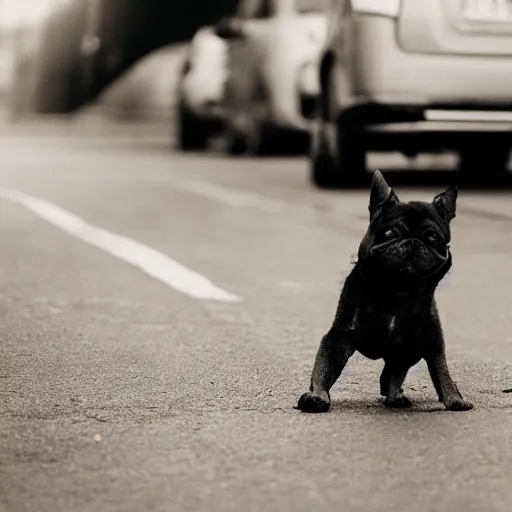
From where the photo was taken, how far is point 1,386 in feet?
16.5

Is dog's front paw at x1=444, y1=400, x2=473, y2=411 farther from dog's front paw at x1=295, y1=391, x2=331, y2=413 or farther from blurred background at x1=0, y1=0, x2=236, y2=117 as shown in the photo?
blurred background at x1=0, y1=0, x2=236, y2=117

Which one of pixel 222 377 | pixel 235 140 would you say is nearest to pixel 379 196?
pixel 222 377

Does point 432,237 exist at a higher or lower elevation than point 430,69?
higher

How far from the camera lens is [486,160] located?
14805mm

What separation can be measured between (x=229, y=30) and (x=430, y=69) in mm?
5222

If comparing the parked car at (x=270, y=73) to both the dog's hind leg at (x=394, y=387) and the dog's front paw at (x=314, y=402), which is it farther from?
the dog's front paw at (x=314, y=402)

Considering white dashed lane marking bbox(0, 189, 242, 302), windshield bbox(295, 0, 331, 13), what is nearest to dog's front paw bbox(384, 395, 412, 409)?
white dashed lane marking bbox(0, 189, 242, 302)

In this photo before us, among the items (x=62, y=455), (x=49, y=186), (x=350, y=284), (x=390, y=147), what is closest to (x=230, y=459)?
(x=62, y=455)

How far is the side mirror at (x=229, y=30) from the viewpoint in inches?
645

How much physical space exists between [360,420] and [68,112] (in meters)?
25.0

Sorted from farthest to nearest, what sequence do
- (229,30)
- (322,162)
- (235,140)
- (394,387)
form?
(235,140), (229,30), (322,162), (394,387)

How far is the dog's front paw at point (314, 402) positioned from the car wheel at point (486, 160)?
10.1 metres

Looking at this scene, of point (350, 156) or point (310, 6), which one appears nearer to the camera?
point (350, 156)

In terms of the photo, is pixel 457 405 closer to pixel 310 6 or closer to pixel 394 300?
pixel 394 300
